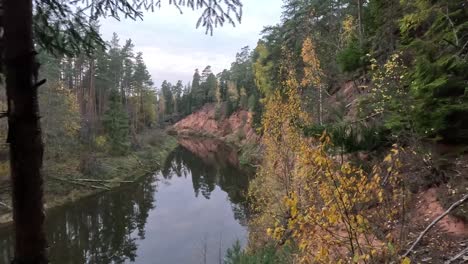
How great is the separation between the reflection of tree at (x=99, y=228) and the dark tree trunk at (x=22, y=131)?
14756 millimetres

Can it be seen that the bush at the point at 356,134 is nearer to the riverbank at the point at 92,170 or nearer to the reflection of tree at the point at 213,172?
the riverbank at the point at 92,170

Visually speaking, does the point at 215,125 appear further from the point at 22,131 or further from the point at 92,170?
the point at 22,131

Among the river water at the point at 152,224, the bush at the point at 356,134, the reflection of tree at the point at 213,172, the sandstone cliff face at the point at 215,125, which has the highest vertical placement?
the sandstone cliff face at the point at 215,125

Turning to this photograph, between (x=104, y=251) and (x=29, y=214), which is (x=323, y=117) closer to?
(x=104, y=251)

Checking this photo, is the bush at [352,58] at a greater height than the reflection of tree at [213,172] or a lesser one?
greater

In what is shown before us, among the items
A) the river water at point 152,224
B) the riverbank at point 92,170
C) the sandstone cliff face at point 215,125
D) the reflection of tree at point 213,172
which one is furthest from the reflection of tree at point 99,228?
the sandstone cliff face at point 215,125

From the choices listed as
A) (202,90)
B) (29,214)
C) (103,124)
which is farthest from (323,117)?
(202,90)

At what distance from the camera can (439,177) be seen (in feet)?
20.7

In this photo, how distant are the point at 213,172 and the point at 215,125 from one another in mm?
34768

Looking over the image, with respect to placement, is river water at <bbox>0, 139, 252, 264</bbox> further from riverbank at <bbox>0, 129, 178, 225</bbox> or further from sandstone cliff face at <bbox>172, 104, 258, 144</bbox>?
sandstone cliff face at <bbox>172, 104, 258, 144</bbox>

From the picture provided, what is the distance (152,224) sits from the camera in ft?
64.6

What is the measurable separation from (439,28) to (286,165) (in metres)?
6.72

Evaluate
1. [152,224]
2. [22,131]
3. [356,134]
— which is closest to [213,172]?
[152,224]

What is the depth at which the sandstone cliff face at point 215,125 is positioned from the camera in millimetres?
53156
